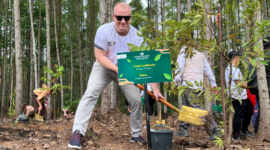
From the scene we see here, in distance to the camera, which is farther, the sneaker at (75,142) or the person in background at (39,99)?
the person in background at (39,99)

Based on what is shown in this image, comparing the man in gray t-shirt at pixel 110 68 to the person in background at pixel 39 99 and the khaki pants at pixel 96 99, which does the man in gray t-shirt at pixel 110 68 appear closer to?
the khaki pants at pixel 96 99

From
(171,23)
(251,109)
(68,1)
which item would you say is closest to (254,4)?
(171,23)

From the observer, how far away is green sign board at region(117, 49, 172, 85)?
8.66ft

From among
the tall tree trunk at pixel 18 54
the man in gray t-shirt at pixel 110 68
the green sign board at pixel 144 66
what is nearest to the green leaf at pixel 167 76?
the green sign board at pixel 144 66

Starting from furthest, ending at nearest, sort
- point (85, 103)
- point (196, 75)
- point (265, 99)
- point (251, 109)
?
point (251, 109) → point (196, 75) → point (265, 99) → point (85, 103)

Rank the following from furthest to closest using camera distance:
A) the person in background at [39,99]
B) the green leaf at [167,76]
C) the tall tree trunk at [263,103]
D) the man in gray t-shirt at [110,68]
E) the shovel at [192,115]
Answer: the person in background at [39,99]
the tall tree trunk at [263,103]
the shovel at [192,115]
the man in gray t-shirt at [110,68]
the green leaf at [167,76]

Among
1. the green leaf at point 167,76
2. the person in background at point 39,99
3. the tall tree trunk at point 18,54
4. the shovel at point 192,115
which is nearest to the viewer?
the green leaf at point 167,76

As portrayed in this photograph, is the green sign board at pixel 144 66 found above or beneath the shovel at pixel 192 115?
above

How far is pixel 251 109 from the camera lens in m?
4.58

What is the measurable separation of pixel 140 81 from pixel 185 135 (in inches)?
79.6

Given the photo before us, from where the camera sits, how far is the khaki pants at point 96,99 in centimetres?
294

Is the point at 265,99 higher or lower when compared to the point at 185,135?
higher

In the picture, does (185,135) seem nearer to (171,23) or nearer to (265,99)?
(265,99)

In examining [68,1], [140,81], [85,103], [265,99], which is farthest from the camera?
[68,1]
